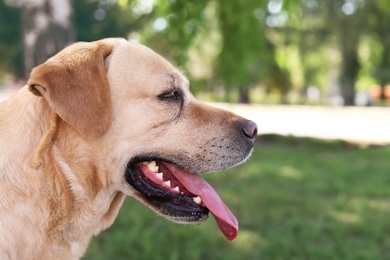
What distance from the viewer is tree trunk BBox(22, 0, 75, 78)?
582 cm

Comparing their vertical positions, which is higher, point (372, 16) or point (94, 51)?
point (94, 51)

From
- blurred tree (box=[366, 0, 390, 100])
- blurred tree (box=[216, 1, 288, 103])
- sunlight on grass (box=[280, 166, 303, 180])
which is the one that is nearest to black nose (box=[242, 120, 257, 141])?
sunlight on grass (box=[280, 166, 303, 180])

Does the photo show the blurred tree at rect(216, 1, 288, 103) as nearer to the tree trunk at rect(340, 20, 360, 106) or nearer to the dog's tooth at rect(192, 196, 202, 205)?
the dog's tooth at rect(192, 196, 202, 205)

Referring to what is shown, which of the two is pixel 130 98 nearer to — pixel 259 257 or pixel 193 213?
pixel 193 213

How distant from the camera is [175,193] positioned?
9.80 ft

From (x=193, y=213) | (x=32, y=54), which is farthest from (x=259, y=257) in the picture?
(x=32, y=54)

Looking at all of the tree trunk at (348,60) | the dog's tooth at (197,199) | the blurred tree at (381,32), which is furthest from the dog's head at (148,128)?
the tree trunk at (348,60)

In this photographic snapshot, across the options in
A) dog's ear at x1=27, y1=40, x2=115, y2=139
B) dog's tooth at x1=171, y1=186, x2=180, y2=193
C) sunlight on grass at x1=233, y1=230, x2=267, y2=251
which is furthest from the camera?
sunlight on grass at x1=233, y1=230, x2=267, y2=251

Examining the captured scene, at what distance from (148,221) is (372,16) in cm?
2340

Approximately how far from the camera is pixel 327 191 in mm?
8156

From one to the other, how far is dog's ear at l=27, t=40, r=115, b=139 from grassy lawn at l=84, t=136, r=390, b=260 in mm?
2739

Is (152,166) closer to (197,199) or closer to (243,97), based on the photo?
(197,199)

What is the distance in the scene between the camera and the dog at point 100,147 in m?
2.52

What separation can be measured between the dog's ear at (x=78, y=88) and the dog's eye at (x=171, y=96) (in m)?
0.35
